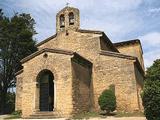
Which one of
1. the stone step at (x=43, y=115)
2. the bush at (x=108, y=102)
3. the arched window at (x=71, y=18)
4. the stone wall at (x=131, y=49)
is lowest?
the stone step at (x=43, y=115)

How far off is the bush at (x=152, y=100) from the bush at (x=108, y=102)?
20.6 ft

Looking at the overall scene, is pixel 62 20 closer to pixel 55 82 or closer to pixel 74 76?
pixel 74 76

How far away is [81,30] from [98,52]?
118 inches

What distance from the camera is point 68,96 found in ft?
59.4

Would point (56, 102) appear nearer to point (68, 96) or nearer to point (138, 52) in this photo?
point (68, 96)

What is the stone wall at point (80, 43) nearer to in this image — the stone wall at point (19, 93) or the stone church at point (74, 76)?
the stone church at point (74, 76)

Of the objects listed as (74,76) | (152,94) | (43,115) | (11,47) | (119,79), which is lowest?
(43,115)

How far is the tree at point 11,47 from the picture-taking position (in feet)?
106

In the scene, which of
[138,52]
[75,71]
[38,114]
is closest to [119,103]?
[75,71]

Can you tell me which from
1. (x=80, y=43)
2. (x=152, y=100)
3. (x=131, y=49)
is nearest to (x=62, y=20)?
(x=80, y=43)

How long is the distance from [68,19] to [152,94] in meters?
13.3

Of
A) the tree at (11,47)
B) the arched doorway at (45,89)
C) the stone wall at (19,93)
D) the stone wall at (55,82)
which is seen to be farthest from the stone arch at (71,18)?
the tree at (11,47)

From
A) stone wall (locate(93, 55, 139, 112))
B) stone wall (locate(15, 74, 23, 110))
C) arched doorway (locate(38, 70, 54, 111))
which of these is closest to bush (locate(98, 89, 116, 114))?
stone wall (locate(93, 55, 139, 112))

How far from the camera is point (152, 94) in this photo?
40.7 feet
